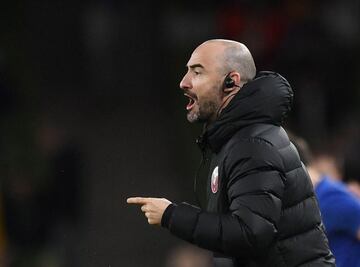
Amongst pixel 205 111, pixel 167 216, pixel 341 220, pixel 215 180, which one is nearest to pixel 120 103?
pixel 341 220

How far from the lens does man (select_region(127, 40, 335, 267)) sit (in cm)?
423

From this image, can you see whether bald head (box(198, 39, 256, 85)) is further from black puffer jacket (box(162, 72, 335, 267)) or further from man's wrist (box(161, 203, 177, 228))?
man's wrist (box(161, 203, 177, 228))

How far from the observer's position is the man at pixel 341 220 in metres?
5.94

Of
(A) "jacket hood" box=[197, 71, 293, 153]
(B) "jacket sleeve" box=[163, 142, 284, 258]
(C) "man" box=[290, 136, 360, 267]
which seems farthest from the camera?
(C) "man" box=[290, 136, 360, 267]

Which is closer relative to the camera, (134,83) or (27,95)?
(27,95)

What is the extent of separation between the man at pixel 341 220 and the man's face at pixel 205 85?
58.2 inches

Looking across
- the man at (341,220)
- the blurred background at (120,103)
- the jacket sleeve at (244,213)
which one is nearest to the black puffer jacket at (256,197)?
the jacket sleeve at (244,213)

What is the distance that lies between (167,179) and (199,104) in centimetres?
818

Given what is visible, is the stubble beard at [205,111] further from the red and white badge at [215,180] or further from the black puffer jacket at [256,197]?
the red and white badge at [215,180]

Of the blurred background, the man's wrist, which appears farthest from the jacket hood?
the blurred background

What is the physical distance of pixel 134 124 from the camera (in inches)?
540

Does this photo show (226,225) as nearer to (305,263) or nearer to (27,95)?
(305,263)

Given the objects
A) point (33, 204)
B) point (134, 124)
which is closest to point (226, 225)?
point (33, 204)

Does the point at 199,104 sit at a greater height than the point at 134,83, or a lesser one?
greater
